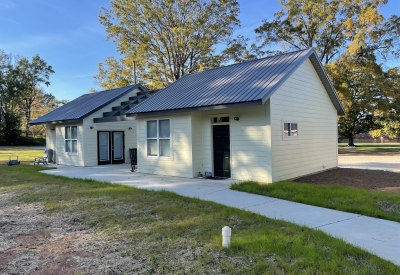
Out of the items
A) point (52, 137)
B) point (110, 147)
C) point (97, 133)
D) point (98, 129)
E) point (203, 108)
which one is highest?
point (203, 108)

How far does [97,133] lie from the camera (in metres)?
15.7

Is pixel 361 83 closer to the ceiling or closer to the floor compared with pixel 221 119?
closer to the ceiling

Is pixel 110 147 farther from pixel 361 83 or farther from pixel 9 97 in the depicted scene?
pixel 9 97

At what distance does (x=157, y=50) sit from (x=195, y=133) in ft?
62.4

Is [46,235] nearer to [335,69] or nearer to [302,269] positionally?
[302,269]

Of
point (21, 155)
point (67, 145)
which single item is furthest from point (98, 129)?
point (21, 155)

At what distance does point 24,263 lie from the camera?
3.68 metres

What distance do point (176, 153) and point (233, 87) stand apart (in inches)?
126

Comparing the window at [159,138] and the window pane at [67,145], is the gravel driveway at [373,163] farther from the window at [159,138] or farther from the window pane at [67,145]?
the window pane at [67,145]

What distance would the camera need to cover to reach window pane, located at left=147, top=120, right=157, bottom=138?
1184cm

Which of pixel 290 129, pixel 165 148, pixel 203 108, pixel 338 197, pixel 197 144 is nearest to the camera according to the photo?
pixel 338 197

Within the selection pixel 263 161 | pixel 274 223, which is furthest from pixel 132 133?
pixel 274 223

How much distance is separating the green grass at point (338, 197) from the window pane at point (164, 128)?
4011 mm

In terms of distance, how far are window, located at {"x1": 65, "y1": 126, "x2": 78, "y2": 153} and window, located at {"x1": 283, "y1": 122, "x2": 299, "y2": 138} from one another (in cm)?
1107
